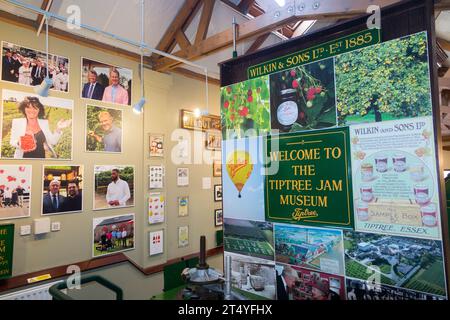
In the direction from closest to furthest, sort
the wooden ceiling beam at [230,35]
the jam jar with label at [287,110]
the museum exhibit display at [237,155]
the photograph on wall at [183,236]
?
the museum exhibit display at [237,155] < the jam jar with label at [287,110] < the wooden ceiling beam at [230,35] < the photograph on wall at [183,236]

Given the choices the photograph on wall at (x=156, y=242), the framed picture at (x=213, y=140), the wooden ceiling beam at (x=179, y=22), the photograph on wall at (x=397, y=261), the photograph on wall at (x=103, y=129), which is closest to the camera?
the photograph on wall at (x=397, y=261)

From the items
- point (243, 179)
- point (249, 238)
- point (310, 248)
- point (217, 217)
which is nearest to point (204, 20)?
point (243, 179)

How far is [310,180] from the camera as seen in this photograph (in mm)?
1673

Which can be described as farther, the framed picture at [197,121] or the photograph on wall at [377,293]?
the framed picture at [197,121]

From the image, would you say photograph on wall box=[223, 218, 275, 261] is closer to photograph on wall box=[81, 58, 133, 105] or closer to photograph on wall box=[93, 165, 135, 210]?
photograph on wall box=[93, 165, 135, 210]

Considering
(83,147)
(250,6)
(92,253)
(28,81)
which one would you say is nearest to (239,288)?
(92,253)

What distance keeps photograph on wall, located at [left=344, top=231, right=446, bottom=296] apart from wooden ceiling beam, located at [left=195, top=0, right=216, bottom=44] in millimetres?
2637

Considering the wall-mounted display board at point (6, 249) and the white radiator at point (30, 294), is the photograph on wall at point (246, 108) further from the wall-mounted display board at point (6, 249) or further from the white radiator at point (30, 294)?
the white radiator at point (30, 294)

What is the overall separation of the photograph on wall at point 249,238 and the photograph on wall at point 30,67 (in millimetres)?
2254

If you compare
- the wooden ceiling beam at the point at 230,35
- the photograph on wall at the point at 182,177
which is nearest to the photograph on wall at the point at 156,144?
the photograph on wall at the point at 182,177

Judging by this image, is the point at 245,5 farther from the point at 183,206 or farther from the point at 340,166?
the point at 340,166

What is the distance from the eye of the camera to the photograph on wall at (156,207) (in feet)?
11.7

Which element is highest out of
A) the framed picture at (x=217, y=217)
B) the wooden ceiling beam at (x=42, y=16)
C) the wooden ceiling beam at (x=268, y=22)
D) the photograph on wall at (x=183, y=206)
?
the wooden ceiling beam at (x=42, y=16)

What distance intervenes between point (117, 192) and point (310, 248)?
2397 mm
